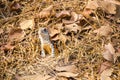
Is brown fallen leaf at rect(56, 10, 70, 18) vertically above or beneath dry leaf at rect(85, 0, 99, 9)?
beneath

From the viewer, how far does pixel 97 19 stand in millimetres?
2209

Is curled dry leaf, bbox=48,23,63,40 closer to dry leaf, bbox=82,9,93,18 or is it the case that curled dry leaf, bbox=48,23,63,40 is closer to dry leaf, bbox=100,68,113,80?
dry leaf, bbox=82,9,93,18

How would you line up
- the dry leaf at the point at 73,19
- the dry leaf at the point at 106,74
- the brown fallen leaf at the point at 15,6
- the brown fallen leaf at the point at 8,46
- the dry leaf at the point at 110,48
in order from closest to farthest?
1. the dry leaf at the point at 106,74
2. the dry leaf at the point at 110,48
3. the brown fallen leaf at the point at 8,46
4. the dry leaf at the point at 73,19
5. the brown fallen leaf at the point at 15,6

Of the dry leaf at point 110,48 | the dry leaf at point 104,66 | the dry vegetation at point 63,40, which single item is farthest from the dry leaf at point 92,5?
the dry leaf at point 104,66

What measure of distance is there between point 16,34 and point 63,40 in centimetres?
36

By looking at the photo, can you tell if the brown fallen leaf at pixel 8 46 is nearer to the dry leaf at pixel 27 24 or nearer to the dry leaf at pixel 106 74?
the dry leaf at pixel 27 24

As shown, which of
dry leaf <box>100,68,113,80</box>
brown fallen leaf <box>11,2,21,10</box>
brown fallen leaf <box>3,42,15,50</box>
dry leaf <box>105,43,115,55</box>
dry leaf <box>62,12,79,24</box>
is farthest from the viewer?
brown fallen leaf <box>11,2,21,10</box>

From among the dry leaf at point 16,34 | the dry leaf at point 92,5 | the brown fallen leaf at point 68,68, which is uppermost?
the dry leaf at point 92,5

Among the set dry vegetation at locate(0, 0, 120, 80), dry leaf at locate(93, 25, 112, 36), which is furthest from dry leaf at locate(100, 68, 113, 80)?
dry leaf at locate(93, 25, 112, 36)

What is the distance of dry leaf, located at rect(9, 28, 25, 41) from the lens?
2188 mm

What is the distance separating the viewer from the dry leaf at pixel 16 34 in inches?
86.1

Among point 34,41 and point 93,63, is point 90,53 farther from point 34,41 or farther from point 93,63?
point 34,41

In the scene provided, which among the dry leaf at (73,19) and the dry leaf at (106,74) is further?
the dry leaf at (73,19)

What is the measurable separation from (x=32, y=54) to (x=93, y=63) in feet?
1.34
